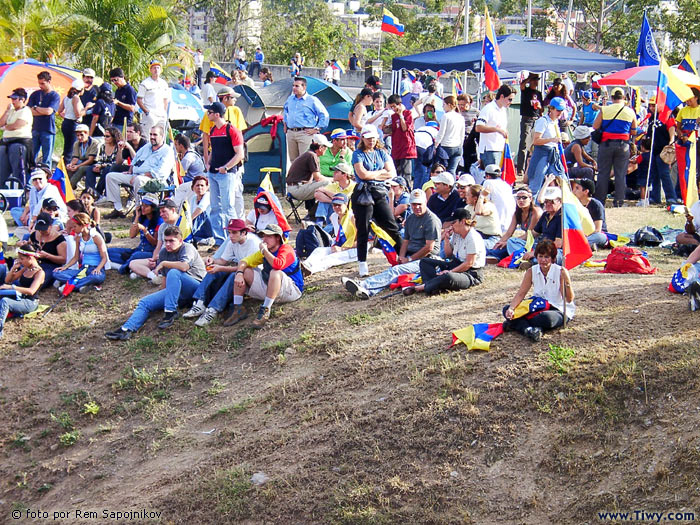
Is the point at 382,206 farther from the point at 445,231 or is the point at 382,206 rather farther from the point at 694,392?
the point at 694,392

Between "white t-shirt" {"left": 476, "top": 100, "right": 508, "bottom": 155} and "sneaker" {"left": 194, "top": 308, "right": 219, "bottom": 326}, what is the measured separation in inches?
194

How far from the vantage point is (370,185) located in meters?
9.33

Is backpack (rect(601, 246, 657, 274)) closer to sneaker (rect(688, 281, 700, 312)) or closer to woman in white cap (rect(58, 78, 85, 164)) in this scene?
sneaker (rect(688, 281, 700, 312))

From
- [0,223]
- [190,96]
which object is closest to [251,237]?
[0,223]

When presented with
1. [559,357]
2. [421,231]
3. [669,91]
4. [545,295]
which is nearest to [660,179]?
[669,91]

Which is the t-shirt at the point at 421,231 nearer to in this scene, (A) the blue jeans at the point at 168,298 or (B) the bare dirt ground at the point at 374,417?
(B) the bare dirt ground at the point at 374,417

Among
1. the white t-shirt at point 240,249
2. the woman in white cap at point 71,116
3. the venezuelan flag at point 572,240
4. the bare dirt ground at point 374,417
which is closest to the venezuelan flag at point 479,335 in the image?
the bare dirt ground at point 374,417

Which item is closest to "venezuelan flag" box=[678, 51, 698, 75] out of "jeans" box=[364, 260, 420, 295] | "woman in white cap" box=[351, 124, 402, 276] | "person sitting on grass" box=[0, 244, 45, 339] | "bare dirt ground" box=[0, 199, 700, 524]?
"bare dirt ground" box=[0, 199, 700, 524]

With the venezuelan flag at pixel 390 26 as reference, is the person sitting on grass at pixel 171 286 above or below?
below

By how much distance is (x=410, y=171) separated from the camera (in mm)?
12906

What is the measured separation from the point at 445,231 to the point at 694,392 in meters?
3.76

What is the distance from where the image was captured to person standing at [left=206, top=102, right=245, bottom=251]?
1119cm

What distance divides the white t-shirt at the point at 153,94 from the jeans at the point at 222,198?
396 centimetres

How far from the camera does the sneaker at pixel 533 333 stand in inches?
283
